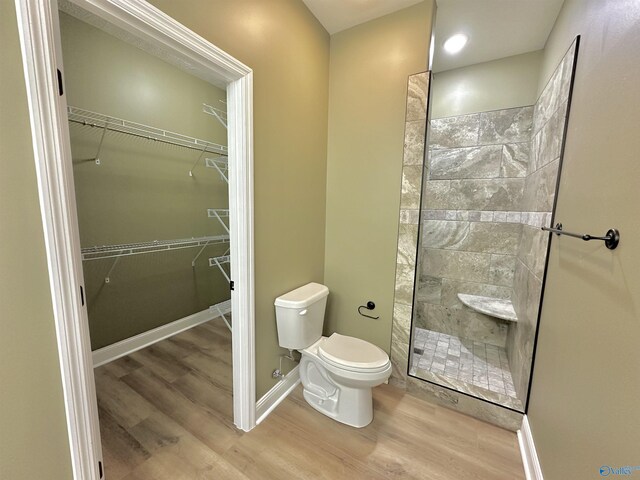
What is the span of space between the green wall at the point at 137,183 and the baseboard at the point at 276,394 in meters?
1.54

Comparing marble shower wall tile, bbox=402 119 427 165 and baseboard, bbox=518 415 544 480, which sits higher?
marble shower wall tile, bbox=402 119 427 165

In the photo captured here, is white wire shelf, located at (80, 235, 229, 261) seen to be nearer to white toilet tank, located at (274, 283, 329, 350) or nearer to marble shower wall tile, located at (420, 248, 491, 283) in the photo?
white toilet tank, located at (274, 283, 329, 350)

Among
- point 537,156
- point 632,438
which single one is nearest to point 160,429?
point 632,438

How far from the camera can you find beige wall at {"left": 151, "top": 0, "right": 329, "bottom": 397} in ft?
4.48

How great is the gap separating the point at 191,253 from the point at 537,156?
331 cm

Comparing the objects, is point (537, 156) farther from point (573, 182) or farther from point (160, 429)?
point (160, 429)

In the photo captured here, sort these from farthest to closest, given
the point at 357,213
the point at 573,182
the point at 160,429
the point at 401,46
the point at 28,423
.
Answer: the point at 357,213 → the point at 401,46 → the point at 160,429 → the point at 573,182 → the point at 28,423

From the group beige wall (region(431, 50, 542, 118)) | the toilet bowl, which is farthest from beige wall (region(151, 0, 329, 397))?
beige wall (region(431, 50, 542, 118))

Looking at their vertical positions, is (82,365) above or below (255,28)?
below

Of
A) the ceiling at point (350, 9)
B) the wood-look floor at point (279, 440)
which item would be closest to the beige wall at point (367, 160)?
the ceiling at point (350, 9)

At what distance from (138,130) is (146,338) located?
1.92 metres

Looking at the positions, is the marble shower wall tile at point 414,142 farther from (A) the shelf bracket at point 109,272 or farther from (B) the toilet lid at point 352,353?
(A) the shelf bracket at point 109,272

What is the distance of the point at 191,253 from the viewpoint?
2.85 m

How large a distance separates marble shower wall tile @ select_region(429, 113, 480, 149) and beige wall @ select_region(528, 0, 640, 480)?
106 centimetres
